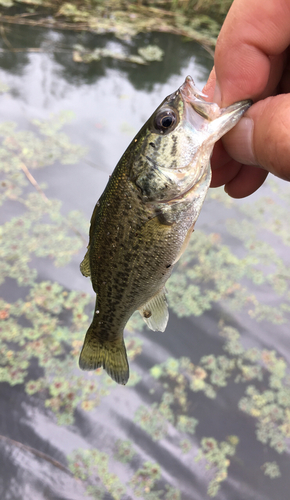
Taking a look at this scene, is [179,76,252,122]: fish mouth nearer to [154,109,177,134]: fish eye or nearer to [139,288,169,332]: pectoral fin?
[154,109,177,134]: fish eye

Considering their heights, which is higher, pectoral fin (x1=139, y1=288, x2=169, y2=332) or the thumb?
the thumb

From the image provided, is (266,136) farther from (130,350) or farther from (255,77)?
(130,350)

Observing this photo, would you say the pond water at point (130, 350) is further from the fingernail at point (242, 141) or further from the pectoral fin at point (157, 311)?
the fingernail at point (242, 141)

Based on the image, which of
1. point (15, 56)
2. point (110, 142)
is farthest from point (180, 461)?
point (15, 56)

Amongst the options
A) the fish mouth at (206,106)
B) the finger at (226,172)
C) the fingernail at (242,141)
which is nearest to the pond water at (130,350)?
the finger at (226,172)

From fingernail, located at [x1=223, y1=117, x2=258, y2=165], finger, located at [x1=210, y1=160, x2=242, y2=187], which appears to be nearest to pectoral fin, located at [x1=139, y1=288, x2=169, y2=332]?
fingernail, located at [x1=223, y1=117, x2=258, y2=165]

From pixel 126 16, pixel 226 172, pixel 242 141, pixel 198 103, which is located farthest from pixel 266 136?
pixel 126 16

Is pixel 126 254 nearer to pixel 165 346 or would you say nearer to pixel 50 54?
pixel 165 346
